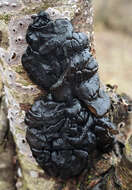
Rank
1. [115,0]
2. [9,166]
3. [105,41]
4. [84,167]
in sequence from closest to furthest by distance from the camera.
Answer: [84,167] → [9,166] → [105,41] → [115,0]

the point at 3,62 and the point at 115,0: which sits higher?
the point at 3,62

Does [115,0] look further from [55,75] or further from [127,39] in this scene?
[55,75]

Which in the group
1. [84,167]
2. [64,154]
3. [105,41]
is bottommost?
[105,41]

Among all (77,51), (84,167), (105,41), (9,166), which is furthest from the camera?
(105,41)

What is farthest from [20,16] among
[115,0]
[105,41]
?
[115,0]

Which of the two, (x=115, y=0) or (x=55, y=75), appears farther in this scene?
(x=115, y=0)
